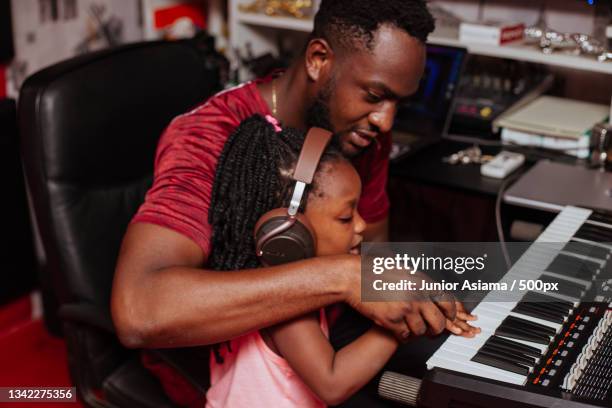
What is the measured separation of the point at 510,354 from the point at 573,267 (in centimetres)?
29

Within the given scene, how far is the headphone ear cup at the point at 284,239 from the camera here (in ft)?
3.65

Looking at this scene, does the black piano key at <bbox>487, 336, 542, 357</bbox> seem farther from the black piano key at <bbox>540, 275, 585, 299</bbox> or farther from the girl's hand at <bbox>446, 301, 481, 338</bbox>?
the black piano key at <bbox>540, 275, 585, 299</bbox>

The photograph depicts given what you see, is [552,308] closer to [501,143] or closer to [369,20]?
[369,20]

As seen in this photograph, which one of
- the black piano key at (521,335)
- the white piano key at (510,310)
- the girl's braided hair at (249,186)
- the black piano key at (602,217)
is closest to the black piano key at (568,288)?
the white piano key at (510,310)

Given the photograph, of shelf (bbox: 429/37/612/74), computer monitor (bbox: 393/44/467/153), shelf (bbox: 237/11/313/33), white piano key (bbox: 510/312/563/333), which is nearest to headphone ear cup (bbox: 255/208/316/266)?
white piano key (bbox: 510/312/563/333)

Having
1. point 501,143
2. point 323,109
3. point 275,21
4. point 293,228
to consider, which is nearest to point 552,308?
point 293,228

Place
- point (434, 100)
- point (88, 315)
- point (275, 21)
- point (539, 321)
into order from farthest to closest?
point (275, 21), point (434, 100), point (88, 315), point (539, 321)

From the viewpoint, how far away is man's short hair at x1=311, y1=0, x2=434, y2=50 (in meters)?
1.38

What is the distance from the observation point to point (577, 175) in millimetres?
1847

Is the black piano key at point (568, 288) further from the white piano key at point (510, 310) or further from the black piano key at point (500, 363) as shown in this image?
the black piano key at point (500, 363)

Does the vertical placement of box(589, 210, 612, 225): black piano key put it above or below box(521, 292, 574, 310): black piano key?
above

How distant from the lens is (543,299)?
4.09 feet

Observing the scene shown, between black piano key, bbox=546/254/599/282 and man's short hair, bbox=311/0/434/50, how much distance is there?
0.45m

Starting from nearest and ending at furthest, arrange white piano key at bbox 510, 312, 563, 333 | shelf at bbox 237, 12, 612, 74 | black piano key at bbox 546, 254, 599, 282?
white piano key at bbox 510, 312, 563, 333
black piano key at bbox 546, 254, 599, 282
shelf at bbox 237, 12, 612, 74
